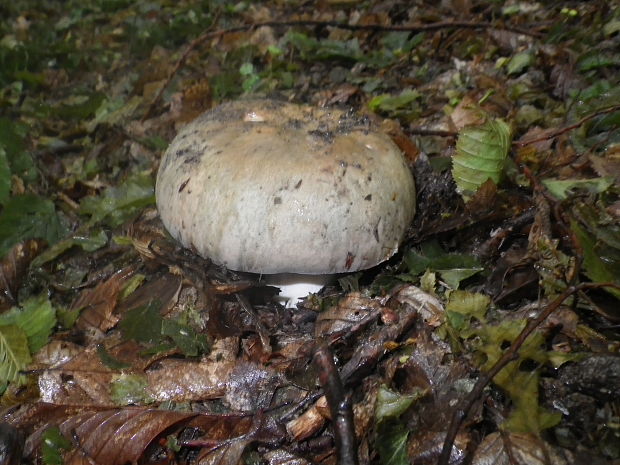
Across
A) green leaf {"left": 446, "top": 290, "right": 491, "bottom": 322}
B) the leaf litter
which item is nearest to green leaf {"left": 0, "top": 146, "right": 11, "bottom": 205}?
the leaf litter

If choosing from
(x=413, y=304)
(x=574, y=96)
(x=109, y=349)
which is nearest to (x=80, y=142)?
(x=109, y=349)

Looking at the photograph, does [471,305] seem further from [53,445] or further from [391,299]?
[53,445]

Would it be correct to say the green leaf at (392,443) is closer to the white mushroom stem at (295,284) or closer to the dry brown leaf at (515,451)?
the dry brown leaf at (515,451)

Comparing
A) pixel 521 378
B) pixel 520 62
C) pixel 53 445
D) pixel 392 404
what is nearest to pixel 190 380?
pixel 53 445

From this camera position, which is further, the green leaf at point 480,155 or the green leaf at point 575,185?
the green leaf at point 480,155

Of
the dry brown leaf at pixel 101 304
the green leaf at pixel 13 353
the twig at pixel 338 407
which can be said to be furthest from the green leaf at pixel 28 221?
the twig at pixel 338 407

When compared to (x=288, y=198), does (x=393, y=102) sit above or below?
above

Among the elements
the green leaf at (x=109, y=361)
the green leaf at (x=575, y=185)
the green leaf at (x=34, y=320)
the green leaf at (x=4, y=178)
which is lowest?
the green leaf at (x=109, y=361)
